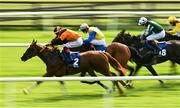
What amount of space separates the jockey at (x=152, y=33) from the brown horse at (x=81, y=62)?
166 centimetres

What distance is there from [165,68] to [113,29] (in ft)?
9.40

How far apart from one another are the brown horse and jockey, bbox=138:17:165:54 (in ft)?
5.43

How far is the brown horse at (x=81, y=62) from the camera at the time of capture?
980 centimetres

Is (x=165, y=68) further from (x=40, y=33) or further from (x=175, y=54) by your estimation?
(x=40, y=33)

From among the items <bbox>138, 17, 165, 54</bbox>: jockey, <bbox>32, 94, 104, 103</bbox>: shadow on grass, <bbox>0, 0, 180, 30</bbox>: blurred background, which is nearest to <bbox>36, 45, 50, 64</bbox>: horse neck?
<bbox>32, 94, 104, 103</bbox>: shadow on grass

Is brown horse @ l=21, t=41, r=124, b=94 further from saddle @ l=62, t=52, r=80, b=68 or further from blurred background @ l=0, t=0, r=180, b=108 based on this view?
blurred background @ l=0, t=0, r=180, b=108

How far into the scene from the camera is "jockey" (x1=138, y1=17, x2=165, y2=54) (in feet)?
37.7

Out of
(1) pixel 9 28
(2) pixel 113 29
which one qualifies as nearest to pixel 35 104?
(2) pixel 113 29

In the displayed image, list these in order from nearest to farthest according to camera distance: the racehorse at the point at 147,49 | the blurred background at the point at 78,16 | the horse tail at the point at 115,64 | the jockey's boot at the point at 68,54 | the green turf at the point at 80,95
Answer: the green turf at the point at 80,95 → the horse tail at the point at 115,64 → the jockey's boot at the point at 68,54 → the racehorse at the point at 147,49 → the blurred background at the point at 78,16

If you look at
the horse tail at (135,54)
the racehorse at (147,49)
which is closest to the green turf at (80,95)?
the horse tail at (135,54)

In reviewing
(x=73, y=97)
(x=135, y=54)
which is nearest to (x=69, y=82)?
(x=73, y=97)

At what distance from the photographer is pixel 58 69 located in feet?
33.0

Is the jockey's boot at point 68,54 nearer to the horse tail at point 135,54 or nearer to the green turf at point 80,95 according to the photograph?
the green turf at point 80,95

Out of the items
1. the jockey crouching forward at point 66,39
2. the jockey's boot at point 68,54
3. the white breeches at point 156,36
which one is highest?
the jockey crouching forward at point 66,39
